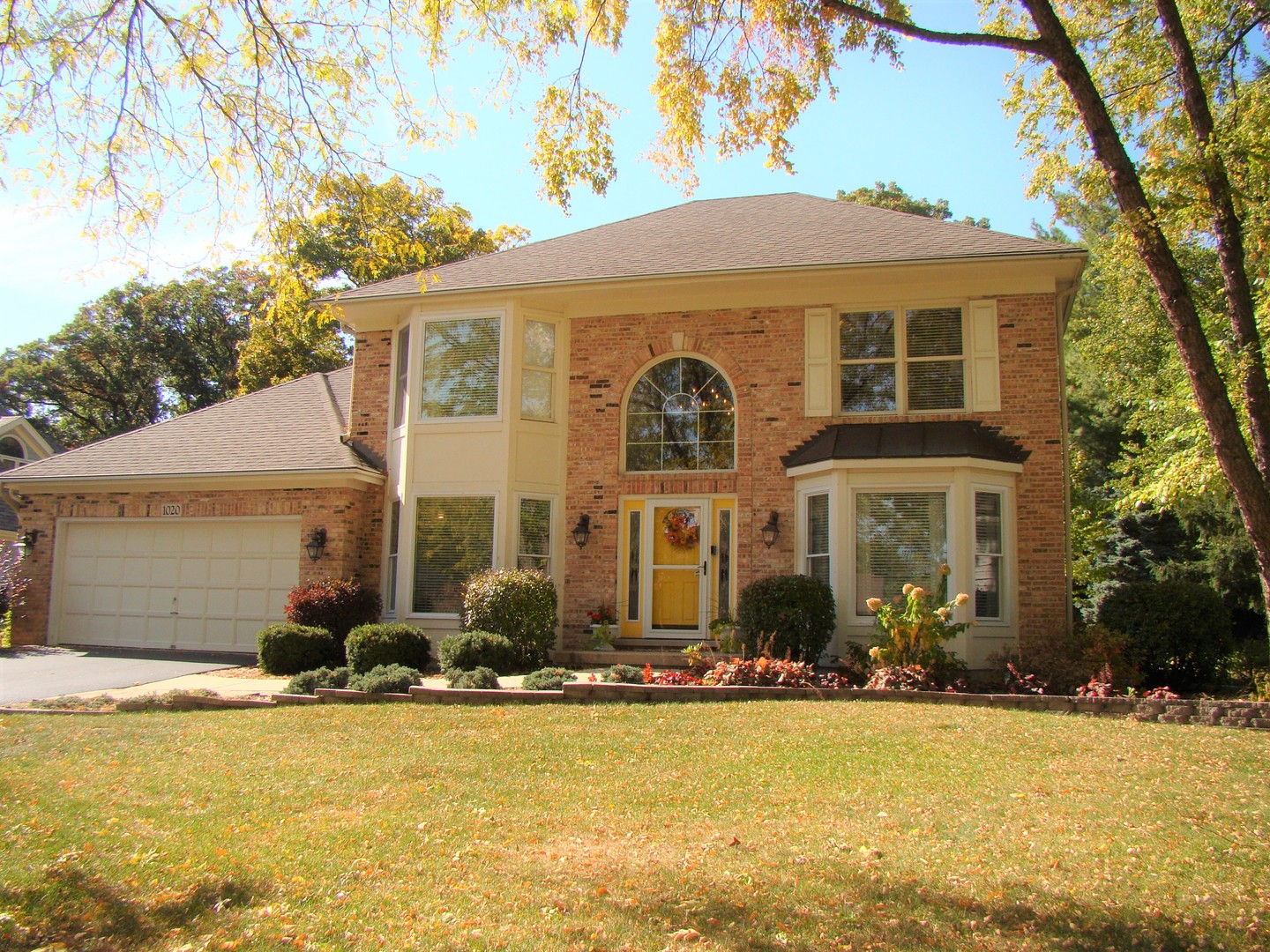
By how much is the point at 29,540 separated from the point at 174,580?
2.65 meters

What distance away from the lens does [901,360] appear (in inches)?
528

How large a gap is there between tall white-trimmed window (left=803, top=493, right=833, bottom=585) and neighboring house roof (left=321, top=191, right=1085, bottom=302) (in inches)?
124

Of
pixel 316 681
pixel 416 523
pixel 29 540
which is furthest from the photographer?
pixel 29 540

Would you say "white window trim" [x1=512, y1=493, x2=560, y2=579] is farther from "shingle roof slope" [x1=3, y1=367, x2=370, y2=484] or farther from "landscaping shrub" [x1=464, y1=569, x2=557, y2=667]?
"shingle roof slope" [x1=3, y1=367, x2=370, y2=484]

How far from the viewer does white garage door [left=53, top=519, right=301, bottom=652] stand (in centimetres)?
1472

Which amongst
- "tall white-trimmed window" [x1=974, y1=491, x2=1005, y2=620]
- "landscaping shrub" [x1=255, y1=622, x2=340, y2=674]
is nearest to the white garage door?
"landscaping shrub" [x1=255, y1=622, x2=340, y2=674]

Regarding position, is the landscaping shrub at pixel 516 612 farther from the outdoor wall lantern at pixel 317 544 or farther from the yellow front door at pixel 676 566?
the outdoor wall lantern at pixel 317 544

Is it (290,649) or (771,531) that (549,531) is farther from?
(290,649)

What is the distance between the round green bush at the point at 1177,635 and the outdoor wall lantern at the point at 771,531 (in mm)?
4226

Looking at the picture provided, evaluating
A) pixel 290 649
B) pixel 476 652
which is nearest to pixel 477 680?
pixel 476 652

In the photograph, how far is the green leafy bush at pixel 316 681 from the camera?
10.4m

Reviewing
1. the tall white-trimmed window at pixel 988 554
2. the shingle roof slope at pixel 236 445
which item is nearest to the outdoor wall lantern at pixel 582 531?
the shingle roof slope at pixel 236 445

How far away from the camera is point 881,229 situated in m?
14.4

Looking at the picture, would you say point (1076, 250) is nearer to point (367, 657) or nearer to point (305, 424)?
point (367, 657)
